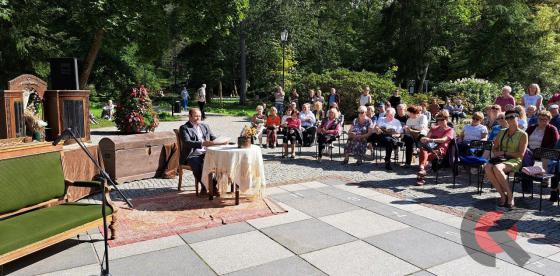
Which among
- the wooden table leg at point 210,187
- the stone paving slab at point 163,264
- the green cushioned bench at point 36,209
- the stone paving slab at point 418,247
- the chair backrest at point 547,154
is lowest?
the stone paving slab at point 163,264

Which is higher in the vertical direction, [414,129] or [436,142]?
[414,129]

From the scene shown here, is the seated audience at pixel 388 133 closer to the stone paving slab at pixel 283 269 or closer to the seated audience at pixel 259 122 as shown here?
the seated audience at pixel 259 122

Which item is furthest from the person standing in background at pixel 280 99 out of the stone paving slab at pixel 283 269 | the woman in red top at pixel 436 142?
the stone paving slab at pixel 283 269

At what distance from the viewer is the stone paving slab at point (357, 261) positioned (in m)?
4.68

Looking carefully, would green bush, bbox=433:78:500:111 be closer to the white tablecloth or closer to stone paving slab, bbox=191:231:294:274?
the white tablecloth

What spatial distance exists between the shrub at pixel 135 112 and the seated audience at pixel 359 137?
6711mm

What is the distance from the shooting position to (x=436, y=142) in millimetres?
8758

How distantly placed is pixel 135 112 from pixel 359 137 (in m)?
7.32

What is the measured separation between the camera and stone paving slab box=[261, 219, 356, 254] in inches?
213

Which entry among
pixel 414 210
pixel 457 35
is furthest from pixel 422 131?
pixel 457 35

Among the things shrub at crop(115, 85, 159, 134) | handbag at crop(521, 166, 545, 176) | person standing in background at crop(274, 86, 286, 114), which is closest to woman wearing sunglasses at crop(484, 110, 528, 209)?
handbag at crop(521, 166, 545, 176)

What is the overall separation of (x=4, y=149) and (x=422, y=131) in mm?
7772

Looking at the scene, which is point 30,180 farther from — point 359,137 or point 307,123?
point 307,123

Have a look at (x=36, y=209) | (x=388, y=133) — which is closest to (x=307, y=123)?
(x=388, y=133)
